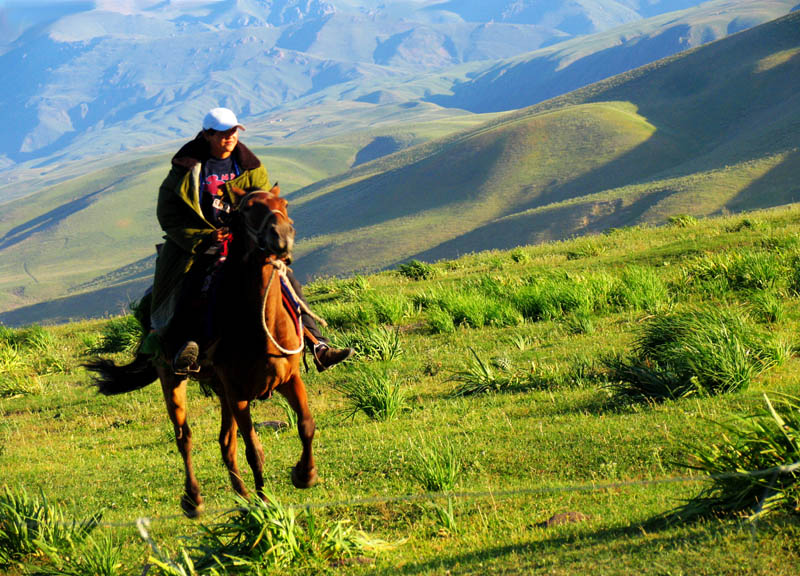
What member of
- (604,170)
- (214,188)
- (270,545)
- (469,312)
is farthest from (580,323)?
(604,170)

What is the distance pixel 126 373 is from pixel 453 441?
3.29 meters

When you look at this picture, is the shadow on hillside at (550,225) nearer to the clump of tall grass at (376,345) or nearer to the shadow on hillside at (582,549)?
the clump of tall grass at (376,345)

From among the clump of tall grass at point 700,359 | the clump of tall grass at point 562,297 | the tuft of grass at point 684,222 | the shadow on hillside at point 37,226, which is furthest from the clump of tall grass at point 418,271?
the shadow on hillside at point 37,226

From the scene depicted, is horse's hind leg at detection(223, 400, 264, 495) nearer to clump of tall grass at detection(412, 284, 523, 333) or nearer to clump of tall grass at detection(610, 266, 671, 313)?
clump of tall grass at detection(412, 284, 523, 333)

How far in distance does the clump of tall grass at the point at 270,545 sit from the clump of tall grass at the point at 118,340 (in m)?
10.5

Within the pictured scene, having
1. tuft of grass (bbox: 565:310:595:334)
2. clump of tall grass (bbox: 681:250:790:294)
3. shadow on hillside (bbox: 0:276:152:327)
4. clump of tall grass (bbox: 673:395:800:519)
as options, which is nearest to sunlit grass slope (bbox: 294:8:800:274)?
shadow on hillside (bbox: 0:276:152:327)

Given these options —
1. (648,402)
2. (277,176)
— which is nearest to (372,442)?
(648,402)

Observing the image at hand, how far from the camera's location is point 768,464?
15.7 feet

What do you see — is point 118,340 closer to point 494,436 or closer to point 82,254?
point 494,436

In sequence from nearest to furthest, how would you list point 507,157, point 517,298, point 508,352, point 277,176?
1. point 508,352
2. point 517,298
3. point 507,157
4. point 277,176

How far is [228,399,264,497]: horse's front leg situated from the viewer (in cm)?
588

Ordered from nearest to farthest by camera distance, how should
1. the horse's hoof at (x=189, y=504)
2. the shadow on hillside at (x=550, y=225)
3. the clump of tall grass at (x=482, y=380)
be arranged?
the horse's hoof at (x=189, y=504) < the clump of tall grass at (x=482, y=380) < the shadow on hillside at (x=550, y=225)

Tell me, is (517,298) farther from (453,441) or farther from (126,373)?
(126,373)

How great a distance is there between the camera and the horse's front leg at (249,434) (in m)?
5.88
